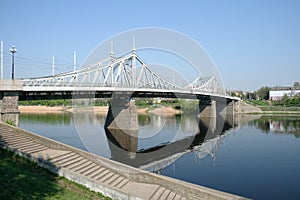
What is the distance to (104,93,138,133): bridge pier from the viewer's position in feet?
102

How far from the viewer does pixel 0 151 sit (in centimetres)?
927

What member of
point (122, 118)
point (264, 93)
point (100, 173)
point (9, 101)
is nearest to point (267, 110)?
point (264, 93)

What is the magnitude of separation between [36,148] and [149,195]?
5.24m

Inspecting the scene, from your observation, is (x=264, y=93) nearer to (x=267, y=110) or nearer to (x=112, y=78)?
(x=267, y=110)

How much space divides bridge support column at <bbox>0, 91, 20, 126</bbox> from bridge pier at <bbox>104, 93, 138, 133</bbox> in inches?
585

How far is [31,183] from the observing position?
7461 mm

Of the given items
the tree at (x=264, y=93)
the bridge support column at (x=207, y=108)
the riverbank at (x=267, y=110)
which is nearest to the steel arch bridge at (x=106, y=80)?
the bridge support column at (x=207, y=108)

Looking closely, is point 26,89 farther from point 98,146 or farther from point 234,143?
point 234,143

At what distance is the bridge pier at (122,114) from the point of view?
31086 millimetres

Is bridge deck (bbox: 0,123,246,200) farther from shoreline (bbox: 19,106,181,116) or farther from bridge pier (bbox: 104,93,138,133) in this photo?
shoreline (bbox: 19,106,181,116)

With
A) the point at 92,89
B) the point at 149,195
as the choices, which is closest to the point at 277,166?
the point at 149,195

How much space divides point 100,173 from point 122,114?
21.7 m

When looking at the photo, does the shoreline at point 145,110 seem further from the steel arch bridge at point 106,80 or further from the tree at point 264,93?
the tree at point 264,93

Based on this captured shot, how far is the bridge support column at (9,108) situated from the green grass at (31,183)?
662 cm
